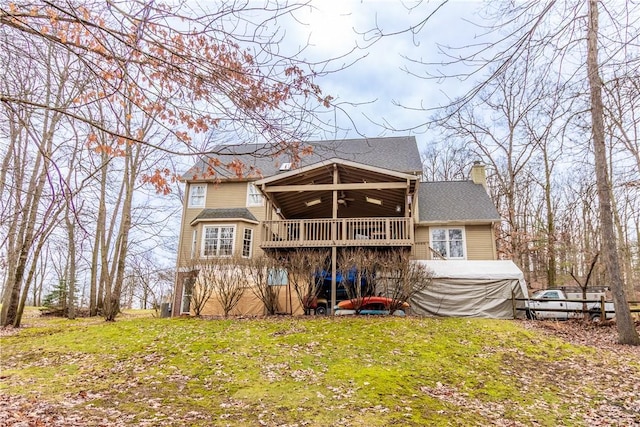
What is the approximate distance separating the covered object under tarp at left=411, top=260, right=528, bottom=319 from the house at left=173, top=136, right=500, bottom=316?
1.85 meters

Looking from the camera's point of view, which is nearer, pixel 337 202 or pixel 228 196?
pixel 337 202

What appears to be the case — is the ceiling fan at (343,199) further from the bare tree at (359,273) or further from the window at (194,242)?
the window at (194,242)

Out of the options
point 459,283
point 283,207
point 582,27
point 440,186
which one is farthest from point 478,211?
point 582,27

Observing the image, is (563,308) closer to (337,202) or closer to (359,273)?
(359,273)

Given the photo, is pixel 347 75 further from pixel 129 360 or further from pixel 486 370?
pixel 129 360

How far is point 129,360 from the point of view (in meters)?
8.59

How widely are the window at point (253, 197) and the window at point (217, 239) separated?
1.99m

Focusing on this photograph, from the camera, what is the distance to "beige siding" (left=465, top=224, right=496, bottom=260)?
A: 17.8 meters

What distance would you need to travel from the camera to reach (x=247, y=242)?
65.1ft

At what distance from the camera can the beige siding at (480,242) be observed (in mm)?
17781

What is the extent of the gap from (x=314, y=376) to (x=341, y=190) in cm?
963

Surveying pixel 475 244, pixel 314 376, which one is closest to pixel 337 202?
pixel 475 244

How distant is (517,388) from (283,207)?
42.0ft

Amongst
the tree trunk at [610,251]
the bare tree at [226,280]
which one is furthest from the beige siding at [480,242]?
the bare tree at [226,280]
